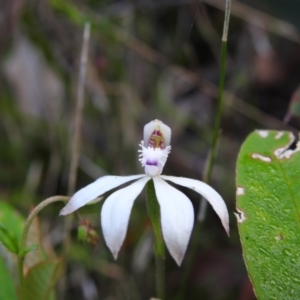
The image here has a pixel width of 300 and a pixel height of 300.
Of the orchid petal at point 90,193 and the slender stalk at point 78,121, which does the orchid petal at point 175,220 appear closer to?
the orchid petal at point 90,193

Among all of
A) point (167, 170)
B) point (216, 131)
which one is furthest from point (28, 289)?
point (167, 170)

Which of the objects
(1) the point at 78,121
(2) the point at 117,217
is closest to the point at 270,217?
(2) the point at 117,217

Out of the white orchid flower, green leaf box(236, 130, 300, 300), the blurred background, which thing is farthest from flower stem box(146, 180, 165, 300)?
the blurred background

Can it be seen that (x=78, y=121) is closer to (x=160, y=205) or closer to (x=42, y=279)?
(x=42, y=279)

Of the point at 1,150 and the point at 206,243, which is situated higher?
the point at 1,150

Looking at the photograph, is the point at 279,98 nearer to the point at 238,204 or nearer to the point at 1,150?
the point at 1,150

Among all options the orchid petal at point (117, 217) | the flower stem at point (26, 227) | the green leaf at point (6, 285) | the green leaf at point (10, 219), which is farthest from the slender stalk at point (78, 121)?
the orchid petal at point (117, 217)
